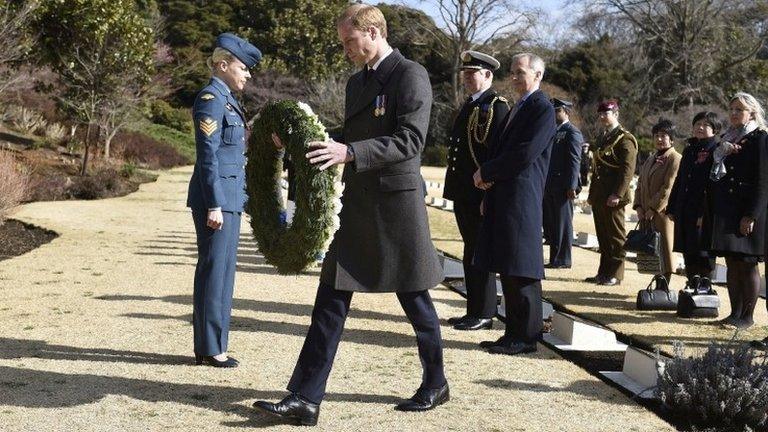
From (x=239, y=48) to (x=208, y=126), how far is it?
52 cm

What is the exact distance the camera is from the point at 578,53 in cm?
4659

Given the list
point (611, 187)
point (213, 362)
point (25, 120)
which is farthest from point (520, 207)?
point (25, 120)

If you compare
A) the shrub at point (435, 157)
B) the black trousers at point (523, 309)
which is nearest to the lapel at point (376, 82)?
the black trousers at point (523, 309)

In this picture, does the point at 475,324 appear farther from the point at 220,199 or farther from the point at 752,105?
the point at 752,105

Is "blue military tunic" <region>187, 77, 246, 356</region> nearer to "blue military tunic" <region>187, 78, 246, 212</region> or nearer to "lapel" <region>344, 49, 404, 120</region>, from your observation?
"blue military tunic" <region>187, 78, 246, 212</region>

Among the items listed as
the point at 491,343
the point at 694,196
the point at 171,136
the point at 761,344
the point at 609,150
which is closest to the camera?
the point at 491,343

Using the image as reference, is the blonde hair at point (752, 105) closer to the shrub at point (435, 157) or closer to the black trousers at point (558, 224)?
the black trousers at point (558, 224)

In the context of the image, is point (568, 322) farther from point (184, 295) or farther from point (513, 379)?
point (184, 295)

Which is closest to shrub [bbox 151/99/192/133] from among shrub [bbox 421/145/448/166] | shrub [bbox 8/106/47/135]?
shrub [bbox 8/106/47/135]

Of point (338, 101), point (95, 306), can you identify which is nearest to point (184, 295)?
point (95, 306)

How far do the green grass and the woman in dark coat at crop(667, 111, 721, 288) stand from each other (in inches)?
1291

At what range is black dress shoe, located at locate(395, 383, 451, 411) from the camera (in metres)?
4.72

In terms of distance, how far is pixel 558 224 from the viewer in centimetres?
1087

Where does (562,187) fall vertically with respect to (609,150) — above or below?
below
